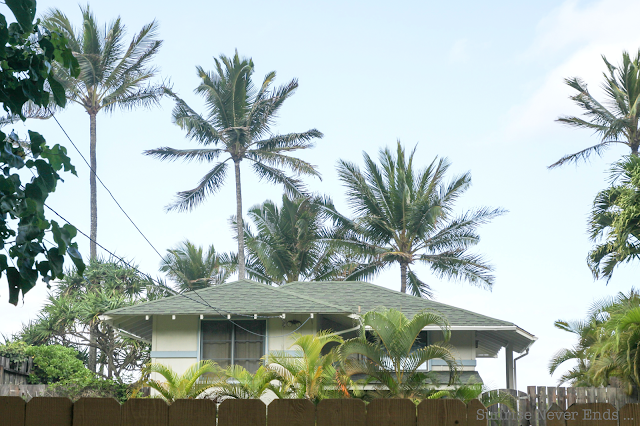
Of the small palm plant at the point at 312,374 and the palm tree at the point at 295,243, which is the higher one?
the palm tree at the point at 295,243

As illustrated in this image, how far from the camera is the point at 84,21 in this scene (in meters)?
36.7

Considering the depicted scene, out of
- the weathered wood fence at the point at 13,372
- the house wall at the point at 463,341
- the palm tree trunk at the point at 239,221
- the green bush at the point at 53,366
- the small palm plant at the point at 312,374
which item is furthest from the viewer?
the palm tree trunk at the point at 239,221

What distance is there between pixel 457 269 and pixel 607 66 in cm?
1173

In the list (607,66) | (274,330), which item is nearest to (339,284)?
(274,330)

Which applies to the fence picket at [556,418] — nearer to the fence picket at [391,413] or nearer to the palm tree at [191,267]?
the fence picket at [391,413]

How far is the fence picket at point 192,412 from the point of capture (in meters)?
3.14

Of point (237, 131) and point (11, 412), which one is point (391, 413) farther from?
point (237, 131)

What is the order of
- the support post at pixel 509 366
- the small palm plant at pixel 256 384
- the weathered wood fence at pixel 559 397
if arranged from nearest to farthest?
the small palm plant at pixel 256 384, the weathered wood fence at pixel 559 397, the support post at pixel 509 366

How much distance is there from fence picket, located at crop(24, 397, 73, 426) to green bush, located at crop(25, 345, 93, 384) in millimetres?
21218

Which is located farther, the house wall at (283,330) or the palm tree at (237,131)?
the palm tree at (237,131)

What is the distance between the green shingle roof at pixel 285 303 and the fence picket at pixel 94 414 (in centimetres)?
1326

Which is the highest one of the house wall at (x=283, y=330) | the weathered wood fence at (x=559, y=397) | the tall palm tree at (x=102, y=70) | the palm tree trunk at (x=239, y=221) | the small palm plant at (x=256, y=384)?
the tall palm tree at (x=102, y=70)

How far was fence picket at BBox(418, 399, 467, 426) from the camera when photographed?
3.17 metres

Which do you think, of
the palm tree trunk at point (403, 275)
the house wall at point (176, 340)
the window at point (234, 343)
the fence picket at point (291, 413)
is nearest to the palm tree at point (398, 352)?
the window at point (234, 343)
